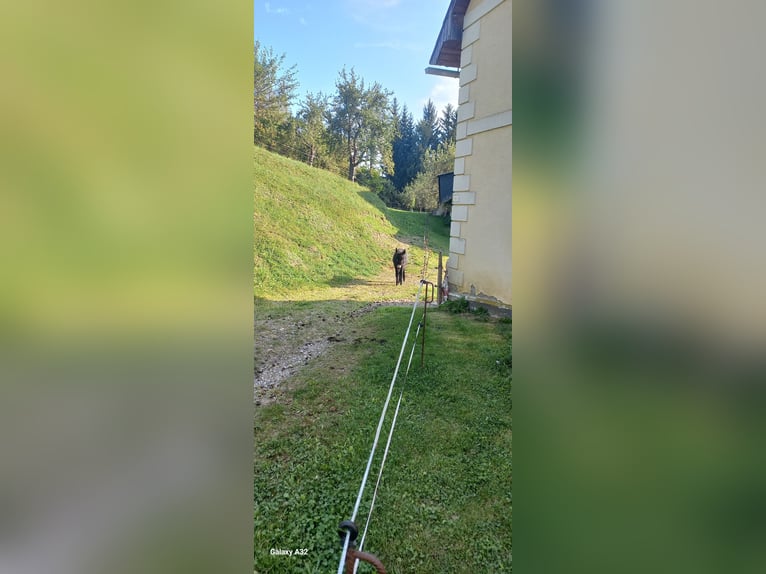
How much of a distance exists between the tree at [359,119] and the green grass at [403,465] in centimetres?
1137

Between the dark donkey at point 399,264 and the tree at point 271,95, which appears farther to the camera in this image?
the tree at point 271,95

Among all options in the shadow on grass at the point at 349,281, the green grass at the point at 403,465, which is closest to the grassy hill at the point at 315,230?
the shadow on grass at the point at 349,281

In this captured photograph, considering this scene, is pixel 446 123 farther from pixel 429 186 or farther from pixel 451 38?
pixel 451 38

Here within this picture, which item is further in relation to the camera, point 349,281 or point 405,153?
point 405,153

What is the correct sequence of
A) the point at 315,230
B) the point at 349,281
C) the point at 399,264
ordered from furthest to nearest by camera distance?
the point at 315,230
the point at 349,281
the point at 399,264

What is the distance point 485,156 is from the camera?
3.34m

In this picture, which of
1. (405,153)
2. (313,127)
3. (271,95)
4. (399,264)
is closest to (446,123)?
(405,153)

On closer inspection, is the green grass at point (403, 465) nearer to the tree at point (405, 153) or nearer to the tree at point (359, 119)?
the tree at point (359, 119)

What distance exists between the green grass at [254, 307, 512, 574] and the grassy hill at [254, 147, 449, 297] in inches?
146

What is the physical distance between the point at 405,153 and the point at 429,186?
5.11m

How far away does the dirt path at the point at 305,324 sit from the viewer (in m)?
3.15
